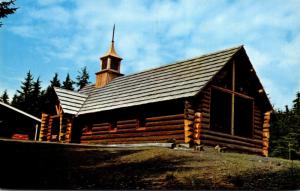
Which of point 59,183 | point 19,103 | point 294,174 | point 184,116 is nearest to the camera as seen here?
point 59,183

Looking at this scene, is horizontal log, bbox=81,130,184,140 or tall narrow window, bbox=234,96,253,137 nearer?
horizontal log, bbox=81,130,184,140

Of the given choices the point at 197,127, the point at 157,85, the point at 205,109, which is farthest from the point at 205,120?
the point at 157,85

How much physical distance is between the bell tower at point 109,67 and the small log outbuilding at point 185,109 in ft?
16.3

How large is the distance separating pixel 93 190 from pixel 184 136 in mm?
10599

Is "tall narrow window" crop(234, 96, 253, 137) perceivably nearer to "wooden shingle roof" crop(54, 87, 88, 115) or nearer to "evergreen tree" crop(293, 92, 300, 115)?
"wooden shingle roof" crop(54, 87, 88, 115)

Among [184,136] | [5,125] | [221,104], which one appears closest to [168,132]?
[184,136]

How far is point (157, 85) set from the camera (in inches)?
947

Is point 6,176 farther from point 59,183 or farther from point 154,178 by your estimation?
point 154,178

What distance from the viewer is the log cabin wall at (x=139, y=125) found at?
21.2m

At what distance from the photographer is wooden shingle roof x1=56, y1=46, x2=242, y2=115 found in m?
21.4

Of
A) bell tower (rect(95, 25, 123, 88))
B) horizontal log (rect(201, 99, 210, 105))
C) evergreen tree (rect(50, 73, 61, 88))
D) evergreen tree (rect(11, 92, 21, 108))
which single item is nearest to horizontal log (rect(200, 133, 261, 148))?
horizontal log (rect(201, 99, 210, 105))

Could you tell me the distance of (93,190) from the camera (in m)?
10.3

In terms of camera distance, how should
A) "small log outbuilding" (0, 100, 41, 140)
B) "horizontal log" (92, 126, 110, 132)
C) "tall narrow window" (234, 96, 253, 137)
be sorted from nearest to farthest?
"tall narrow window" (234, 96, 253, 137) → "horizontal log" (92, 126, 110, 132) → "small log outbuilding" (0, 100, 41, 140)

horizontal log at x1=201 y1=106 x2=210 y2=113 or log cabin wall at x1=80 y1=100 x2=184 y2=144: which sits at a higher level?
horizontal log at x1=201 y1=106 x2=210 y2=113
